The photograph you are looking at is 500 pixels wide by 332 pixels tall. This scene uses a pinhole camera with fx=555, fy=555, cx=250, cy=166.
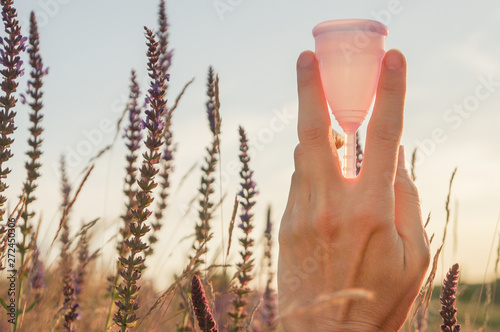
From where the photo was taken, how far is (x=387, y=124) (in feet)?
6.93

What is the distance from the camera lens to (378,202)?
204 cm

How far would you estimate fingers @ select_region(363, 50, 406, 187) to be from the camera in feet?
6.83

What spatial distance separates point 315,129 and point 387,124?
273 mm

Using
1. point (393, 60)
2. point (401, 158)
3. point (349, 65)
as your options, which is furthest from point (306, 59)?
point (401, 158)

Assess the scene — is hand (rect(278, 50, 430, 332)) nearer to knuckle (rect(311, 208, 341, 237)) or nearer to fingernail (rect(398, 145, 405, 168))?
knuckle (rect(311, 208, 341, 237))

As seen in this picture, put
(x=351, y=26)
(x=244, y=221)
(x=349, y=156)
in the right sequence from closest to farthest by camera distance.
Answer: (x=351, y=26), (x=349, y=156), (x=244, y=221)

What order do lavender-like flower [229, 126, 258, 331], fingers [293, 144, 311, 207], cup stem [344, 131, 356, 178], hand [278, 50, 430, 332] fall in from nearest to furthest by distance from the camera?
hand [278, 50, 430, 332] < fingers [293, 144, 311, 207] < cup stem [344, 131, 356, 178] < lavender-like flower [229, 126, 258, 331]

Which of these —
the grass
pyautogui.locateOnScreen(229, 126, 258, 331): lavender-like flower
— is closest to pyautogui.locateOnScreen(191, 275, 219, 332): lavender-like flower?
the grass

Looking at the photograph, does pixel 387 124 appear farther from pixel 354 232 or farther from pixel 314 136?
pixel 354 232

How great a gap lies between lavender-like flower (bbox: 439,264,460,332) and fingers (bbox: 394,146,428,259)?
48 centimetres

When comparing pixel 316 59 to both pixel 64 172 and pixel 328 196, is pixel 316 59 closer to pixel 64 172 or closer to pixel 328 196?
pixel 328 196

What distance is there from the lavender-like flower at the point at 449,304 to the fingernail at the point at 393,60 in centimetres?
104

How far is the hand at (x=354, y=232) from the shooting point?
6.80ft

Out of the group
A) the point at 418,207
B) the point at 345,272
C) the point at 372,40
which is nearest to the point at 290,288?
the point at 345,272
